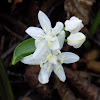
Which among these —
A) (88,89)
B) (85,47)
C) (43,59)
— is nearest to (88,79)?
(88,89)

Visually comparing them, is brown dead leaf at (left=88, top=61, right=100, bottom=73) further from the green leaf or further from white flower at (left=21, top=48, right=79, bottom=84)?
the green leaf

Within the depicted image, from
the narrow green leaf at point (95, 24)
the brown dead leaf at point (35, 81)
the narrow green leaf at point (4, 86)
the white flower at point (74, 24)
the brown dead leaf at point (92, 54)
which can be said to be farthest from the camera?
the brown dead leaf at point (92, 54)

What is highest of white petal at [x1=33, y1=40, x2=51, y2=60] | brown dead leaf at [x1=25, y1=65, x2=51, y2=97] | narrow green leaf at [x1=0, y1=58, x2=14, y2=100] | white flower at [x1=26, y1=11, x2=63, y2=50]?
white flower at [x1=26, y1=11, x2=63, y2=50]

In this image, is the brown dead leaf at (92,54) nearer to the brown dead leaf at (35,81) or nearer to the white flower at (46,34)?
the brown dead leaf at (35,81)

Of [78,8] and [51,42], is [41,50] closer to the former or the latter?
[51,42]

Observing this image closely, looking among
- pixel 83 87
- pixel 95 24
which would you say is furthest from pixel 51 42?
pixel 95 24

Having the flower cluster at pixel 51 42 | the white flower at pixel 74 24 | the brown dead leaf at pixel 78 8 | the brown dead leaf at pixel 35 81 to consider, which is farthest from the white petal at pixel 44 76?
the brown dead leaf at pixel 78 8

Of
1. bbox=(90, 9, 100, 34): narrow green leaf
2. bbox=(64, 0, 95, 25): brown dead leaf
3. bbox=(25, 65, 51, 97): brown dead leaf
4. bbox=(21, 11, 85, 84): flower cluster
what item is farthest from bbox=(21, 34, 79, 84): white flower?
bbox=(90, 9, 100, 34): narrow green leaf
